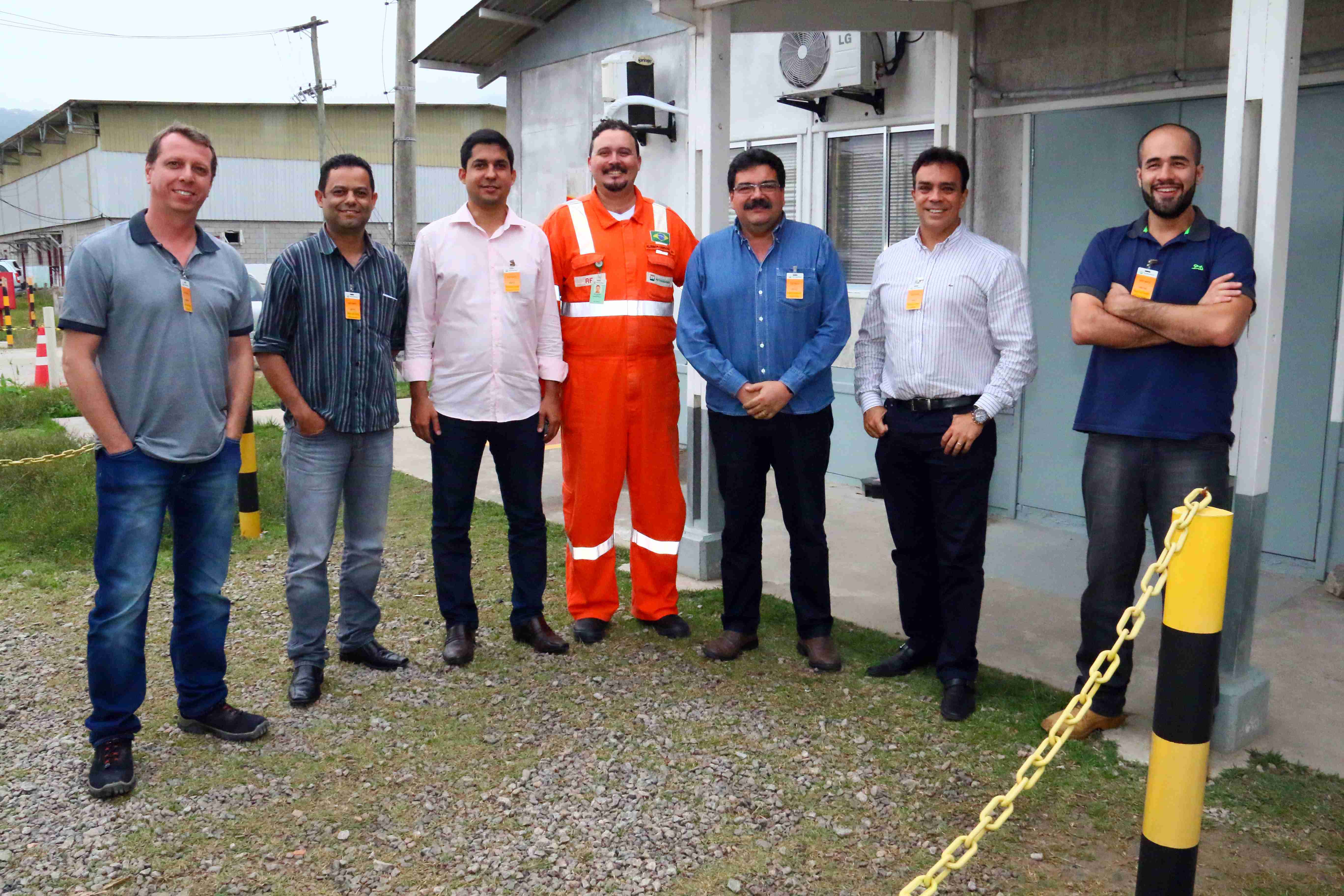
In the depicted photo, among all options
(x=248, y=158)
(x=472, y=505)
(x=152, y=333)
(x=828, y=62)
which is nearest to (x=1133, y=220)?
(x=828, y=62)

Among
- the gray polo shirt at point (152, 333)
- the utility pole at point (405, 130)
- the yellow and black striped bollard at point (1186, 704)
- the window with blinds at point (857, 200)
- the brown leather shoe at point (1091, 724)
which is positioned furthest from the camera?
the utility pole at point (405, 130)

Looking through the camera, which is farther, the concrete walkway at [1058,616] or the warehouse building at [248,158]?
the warehouse building at [248,158]

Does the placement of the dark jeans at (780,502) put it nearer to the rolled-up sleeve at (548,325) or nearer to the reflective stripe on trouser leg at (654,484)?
the reflective stripe on trouser leg at (654,484)

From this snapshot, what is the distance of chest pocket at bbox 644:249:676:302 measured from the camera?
4.86m

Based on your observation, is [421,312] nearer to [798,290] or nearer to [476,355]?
[476,355]

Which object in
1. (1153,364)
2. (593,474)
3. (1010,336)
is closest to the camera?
(1153,364)

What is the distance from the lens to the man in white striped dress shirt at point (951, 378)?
13.5 ft

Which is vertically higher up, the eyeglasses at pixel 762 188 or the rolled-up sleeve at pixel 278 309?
the eyeglasses at pixel 762 188

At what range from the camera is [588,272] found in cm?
485

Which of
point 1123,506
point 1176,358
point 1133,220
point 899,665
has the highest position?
point 1133,220

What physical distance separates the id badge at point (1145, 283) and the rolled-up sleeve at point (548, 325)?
2.34 metres

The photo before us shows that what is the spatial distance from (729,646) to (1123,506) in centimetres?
176

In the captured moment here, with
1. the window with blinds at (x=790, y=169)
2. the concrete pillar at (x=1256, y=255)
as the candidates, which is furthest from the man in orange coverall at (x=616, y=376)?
the window with blinds at (x=790, y=169)

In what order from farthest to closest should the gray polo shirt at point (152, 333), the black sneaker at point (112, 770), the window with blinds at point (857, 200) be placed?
the window with blinds at point (857, 200)
the black sneaker at point (112, 770)
the gray polo shirt at point (152, 333)
